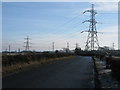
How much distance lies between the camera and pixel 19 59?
3706 centimetres

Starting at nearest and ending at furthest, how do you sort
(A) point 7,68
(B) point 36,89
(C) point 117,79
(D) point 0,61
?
(B) point 36,89
(C) point 117,79
(A) point 7,68
(D) point 0,61

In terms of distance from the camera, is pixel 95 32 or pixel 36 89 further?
pixel 95 32

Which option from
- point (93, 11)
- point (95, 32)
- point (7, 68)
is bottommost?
point (7, 68)

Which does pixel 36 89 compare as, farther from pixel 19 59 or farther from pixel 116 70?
pixel 19 59

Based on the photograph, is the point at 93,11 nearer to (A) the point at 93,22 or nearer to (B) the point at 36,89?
(A) the point at 93,22

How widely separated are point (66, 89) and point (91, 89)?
1290 mm

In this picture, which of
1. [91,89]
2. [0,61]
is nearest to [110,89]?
[91,89]

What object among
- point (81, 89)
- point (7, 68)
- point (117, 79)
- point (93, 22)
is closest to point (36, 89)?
point (81, 89)

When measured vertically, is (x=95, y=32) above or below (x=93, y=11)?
below

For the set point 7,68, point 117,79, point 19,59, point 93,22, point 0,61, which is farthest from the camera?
point 93,22

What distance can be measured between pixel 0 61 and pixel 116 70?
15.6 metres

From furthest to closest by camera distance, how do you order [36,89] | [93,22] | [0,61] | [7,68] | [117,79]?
1. [93,22]
2. [0,61]
3. [7,68]
4. [117,79]
5. [36,89]

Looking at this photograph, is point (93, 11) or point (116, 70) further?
point (93, 11)

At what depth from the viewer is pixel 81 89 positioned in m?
15.2
